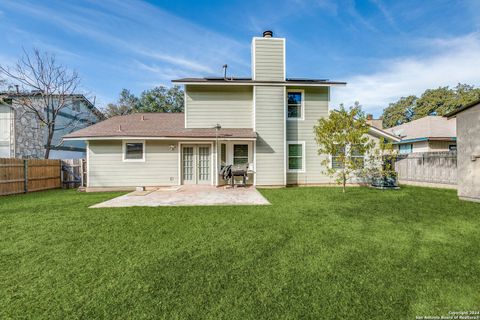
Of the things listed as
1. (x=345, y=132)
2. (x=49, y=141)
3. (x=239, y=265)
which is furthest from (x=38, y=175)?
(x=345, y=132)

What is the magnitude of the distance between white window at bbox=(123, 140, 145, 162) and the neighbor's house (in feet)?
0.15

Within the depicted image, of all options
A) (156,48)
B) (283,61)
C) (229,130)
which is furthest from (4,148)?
(283,61)

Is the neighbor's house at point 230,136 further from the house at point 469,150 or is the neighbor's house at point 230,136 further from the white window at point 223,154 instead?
the house at point 469,150

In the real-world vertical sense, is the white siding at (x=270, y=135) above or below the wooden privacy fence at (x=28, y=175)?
above

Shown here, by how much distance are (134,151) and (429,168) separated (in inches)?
574

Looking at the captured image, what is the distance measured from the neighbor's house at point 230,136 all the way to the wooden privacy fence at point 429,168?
196cm

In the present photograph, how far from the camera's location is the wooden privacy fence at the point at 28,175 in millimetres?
8898

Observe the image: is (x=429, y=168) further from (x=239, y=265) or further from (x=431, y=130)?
(x=239, y=265)

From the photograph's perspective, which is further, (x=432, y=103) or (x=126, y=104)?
(x=432, y=103)

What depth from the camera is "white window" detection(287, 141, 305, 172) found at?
10.8 meters

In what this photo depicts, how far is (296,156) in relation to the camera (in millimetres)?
10797

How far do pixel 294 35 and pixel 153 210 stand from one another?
37.4 feet

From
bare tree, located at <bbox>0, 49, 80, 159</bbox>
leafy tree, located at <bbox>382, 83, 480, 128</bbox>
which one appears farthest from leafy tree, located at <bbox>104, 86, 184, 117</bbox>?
leafy tree, located at <bbox>382, 83, 480, 128</bbox>

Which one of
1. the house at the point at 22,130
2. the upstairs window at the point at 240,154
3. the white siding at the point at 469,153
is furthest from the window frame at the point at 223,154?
the house at the point at 22,130
